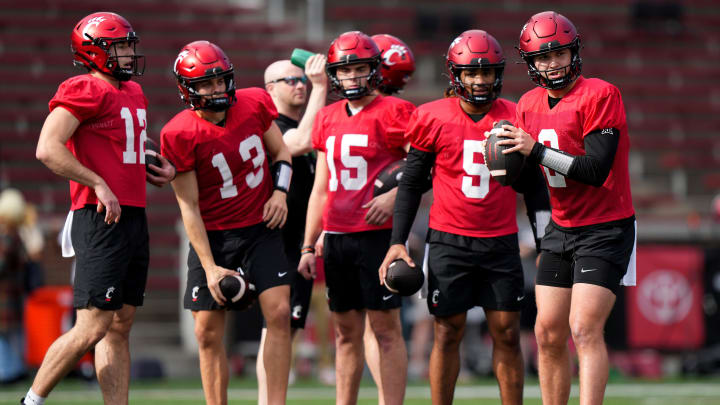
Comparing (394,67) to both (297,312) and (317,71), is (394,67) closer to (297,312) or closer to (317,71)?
(317,71)

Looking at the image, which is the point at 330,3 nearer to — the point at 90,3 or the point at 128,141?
the point at 90,3

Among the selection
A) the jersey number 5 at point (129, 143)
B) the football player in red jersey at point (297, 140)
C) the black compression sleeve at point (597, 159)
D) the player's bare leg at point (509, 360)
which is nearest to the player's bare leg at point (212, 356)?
the football player in red jersey at point (297, 140)

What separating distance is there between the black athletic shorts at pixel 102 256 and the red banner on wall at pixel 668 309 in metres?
6.24

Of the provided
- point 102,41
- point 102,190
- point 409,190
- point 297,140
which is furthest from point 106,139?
point 409,190

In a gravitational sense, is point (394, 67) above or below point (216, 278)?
above

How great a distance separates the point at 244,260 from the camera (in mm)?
5035

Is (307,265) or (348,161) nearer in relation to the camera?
(348,161)

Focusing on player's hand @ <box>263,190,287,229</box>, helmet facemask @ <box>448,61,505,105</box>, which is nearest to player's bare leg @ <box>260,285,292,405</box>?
player's hand @ <box>263,190,287,229</box>

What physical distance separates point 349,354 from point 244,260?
2.43 feet

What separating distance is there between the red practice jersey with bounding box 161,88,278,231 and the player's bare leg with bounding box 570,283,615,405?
1.72 metres

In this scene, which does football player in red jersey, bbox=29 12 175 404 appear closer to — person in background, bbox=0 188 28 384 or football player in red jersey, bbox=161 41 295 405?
football player in red jersey, bbox=161 41 295 405

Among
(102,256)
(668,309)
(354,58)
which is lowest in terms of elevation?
(668,309)

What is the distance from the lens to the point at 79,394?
8.25m

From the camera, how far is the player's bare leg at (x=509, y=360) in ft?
15.6
